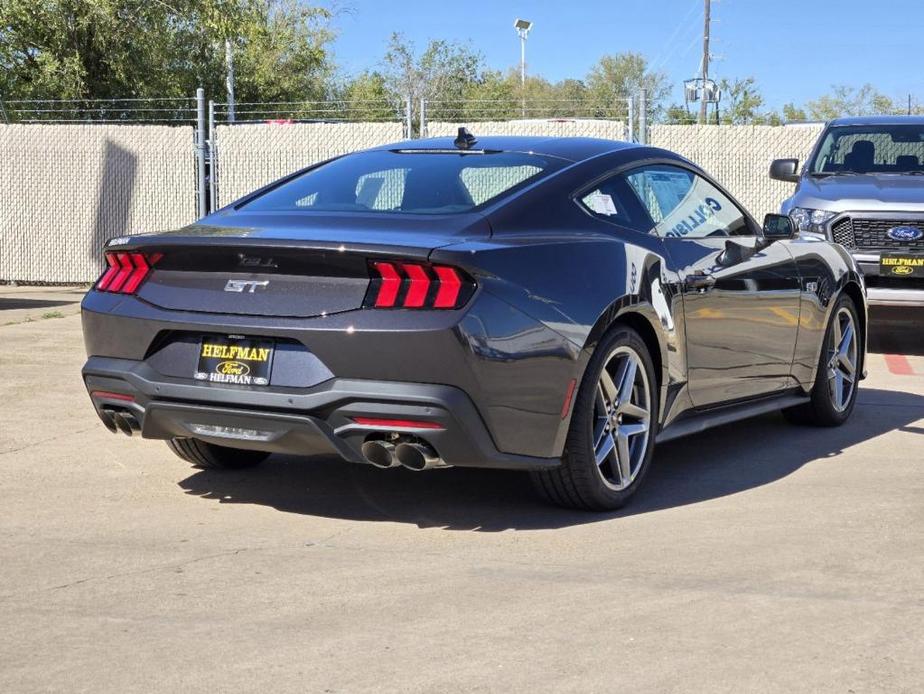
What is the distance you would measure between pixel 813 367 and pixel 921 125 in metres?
5.83

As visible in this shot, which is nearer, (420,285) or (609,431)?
(420,285)

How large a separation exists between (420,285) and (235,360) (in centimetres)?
74

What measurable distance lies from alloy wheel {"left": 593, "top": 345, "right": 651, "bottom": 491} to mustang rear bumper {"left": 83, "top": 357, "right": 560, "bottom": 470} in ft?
1.28

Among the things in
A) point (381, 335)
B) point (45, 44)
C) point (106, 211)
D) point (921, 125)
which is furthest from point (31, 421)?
point (45, 44)

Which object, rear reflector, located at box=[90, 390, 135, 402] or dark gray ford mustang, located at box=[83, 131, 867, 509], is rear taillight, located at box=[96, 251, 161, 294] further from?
rear reflector, located at box=[90, 390, 135, 402]

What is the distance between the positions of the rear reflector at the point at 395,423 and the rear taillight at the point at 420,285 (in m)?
0.39

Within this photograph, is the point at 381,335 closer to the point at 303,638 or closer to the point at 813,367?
the point at 303,638

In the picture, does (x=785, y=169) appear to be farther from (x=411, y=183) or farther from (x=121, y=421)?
(x=121, y=421)

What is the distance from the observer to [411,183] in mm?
5723

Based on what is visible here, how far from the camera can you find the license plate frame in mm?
4965

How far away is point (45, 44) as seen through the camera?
105ft

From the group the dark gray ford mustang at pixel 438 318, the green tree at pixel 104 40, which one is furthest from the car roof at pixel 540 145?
the green tree at pixel 104 40

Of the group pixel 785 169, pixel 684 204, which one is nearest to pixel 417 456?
pixel 684 204

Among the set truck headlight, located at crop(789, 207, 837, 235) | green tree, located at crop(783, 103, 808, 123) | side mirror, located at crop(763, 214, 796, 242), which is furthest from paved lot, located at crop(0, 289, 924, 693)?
green tree, located at crop(783, 103, 808, 123)
